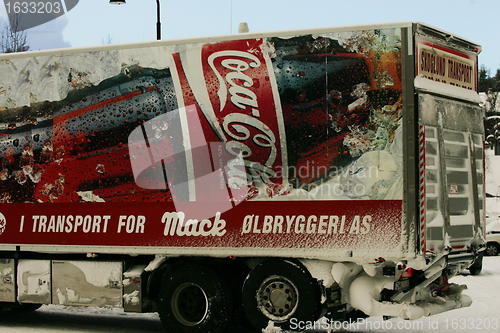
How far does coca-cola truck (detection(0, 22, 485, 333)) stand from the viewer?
6.93m

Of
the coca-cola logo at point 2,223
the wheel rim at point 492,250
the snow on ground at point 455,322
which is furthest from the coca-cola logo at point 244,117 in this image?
the wheel rim at point 492,250

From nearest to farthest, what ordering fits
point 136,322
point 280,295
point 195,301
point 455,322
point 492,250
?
point 280,295 < point 195,301 < point 455,322 < point 136,322 < point 492,250

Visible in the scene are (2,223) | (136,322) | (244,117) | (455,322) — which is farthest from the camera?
(136,322)

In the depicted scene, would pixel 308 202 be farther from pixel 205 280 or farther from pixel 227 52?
pixel 227 52

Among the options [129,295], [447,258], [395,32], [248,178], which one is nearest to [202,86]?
[248,178]

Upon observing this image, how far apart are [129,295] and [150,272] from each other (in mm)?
432

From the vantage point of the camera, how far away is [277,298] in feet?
23.9

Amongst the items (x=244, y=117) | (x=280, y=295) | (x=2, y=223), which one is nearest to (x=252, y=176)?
(x=244, y=117)

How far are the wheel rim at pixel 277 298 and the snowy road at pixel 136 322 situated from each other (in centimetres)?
61

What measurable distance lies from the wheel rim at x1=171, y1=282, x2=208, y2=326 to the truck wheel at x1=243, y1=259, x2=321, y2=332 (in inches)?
28.0

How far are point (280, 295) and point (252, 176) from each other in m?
1.56

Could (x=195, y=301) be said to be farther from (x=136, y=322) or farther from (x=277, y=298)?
(x=136, y=322)

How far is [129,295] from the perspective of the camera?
788 centimetres

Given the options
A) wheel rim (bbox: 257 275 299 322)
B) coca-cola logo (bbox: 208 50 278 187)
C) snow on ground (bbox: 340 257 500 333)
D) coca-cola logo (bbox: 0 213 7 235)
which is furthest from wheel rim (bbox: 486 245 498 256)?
coca-cola logo (bbox: 0 213 7 235)
